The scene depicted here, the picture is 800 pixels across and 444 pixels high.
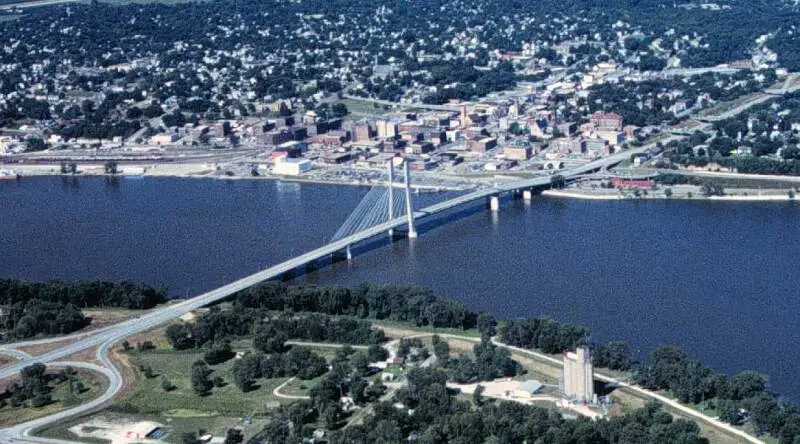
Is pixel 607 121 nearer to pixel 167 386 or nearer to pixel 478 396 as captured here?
pixel 478 396

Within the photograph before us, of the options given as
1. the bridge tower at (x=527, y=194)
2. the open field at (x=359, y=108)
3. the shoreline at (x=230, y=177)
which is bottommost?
the bridge tower at (x=527, y=194)

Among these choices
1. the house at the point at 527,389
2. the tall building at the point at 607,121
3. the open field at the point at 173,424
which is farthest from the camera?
the tall building at the point at 607,121

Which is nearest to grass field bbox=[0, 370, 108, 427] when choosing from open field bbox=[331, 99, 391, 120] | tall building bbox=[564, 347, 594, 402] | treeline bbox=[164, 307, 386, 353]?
treeline bbox=[164, 307, 386, 353]

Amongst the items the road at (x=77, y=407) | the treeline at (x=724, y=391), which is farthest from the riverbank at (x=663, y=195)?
the road at (x=77, y=407)

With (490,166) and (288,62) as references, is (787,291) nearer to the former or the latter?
(490,166)

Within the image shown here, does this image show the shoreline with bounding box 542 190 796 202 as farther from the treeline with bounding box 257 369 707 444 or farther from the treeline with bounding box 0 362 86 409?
the treeline with bounding box 0 362 86 409

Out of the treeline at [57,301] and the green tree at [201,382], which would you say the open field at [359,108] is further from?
the green tree at [201,382]

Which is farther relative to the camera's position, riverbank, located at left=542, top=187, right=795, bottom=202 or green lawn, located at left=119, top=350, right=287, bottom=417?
riverbank, located at left=542, top=187, right=795, bottom=202
